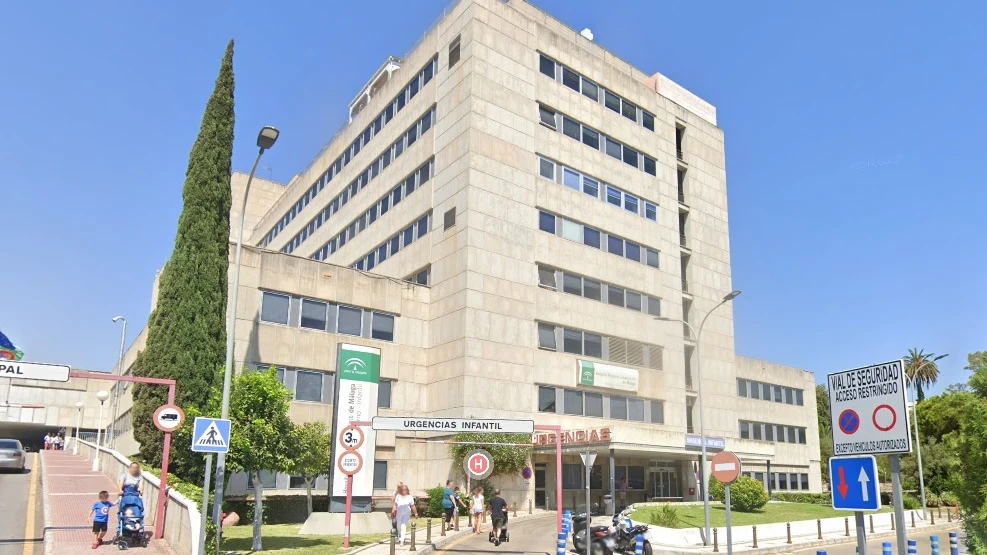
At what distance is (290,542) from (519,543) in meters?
7.43

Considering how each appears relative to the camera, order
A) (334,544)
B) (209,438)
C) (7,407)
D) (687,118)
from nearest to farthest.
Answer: (209,438), (334,544), (687,118), (7,407)

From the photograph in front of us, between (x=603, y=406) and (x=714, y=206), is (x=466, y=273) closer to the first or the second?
(x=603, y=406)

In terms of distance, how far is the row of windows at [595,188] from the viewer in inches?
1714

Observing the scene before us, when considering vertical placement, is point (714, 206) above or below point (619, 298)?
above

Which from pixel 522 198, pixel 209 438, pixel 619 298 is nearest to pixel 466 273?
pixel 522 198

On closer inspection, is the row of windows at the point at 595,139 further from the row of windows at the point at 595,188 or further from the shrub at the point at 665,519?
the shrub at the point at 665,519

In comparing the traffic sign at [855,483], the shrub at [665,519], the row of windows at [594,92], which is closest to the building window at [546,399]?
the shrub at [665,519]

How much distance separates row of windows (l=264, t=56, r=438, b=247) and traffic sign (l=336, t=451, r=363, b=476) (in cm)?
2902

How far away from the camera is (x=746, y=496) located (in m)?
36.5

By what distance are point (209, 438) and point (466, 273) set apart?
22.6 meters

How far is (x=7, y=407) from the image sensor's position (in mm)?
74688

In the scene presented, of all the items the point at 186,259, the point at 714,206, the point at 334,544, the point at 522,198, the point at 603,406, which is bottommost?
the point at 334,544

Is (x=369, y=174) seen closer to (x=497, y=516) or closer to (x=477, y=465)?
(x=497, y=516)

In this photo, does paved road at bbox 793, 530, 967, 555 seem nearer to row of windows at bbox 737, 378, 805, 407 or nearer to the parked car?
row of windows at bbox 737, 378, 805, 407
